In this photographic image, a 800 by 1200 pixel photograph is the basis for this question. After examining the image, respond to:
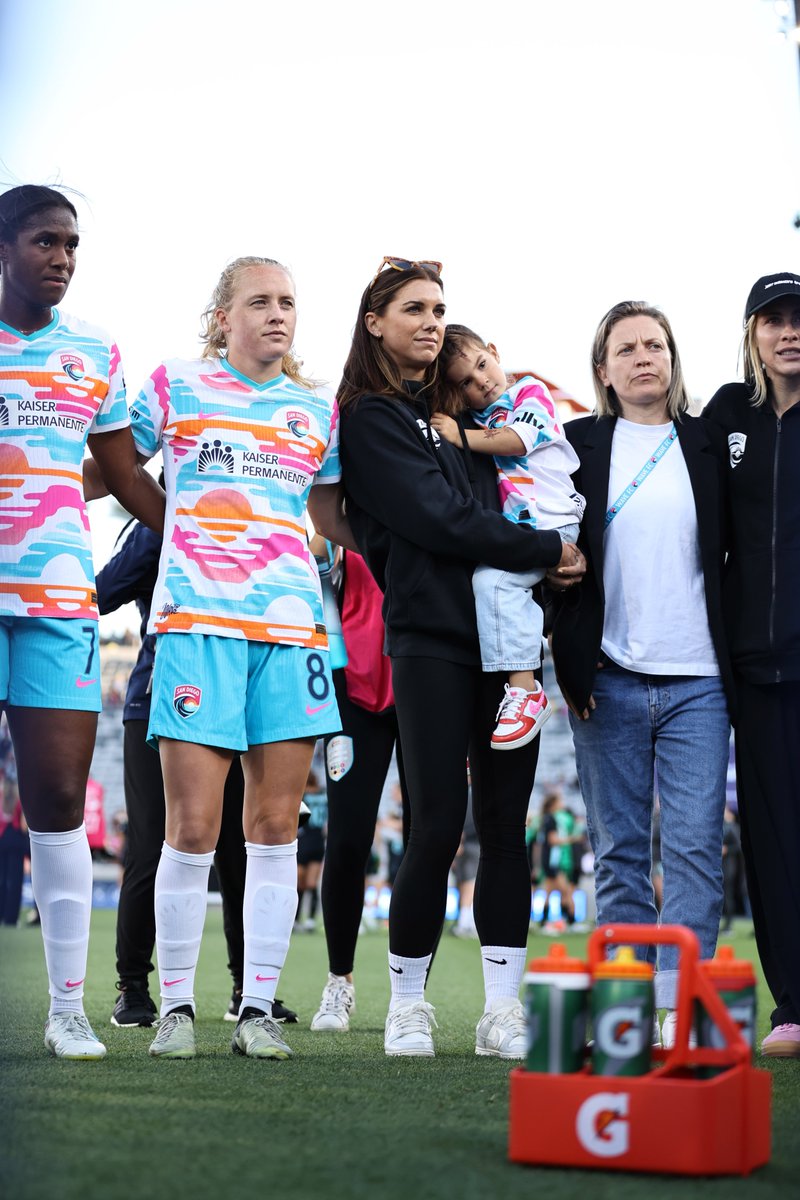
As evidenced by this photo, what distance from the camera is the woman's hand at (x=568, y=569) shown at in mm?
3480

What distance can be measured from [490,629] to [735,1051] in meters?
1.53

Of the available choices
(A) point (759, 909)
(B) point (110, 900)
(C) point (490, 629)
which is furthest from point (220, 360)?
(B) point (110, 900)

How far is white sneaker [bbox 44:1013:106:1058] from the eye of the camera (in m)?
3.01

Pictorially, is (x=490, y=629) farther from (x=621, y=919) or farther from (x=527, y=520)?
(x=621, y=919)

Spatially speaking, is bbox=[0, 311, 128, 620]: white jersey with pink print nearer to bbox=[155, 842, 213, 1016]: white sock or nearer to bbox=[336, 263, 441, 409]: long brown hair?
bbox=[155, 842, 213, 1016]: white sock

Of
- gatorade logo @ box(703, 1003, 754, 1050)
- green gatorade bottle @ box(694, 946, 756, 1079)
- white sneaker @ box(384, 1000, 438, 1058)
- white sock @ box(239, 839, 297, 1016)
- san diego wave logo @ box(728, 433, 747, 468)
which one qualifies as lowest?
white sneaker @ box(384, 1000, 438, 1058)

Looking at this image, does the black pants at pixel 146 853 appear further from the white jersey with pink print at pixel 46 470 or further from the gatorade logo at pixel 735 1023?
the gatorade logo at pixel 735 1023

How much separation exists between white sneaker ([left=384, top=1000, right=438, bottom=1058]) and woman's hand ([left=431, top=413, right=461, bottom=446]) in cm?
151

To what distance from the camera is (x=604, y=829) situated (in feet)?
11.4

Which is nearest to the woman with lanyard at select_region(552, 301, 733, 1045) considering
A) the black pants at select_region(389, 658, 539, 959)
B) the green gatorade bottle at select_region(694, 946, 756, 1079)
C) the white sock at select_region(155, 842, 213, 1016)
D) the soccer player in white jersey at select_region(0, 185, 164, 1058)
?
the black pants at select_region(389, 658, 539, 959)

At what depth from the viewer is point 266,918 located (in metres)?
3.24

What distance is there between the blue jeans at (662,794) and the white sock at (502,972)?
25 cm

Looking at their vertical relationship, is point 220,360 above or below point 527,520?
above

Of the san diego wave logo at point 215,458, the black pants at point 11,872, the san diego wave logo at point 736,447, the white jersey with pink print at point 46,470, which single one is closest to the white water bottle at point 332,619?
the san diego wave logo at point 215,458
